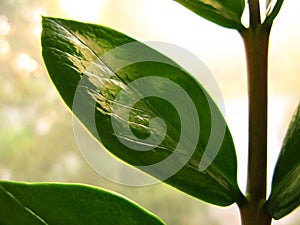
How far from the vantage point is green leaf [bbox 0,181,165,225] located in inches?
10.2

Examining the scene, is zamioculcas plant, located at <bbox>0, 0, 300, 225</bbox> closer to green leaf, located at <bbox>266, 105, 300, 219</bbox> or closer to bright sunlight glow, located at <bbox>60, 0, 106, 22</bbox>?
green leaf, located at <bbox>266, 105, 300, 219</bbox>

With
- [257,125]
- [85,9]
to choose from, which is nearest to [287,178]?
[257,125]

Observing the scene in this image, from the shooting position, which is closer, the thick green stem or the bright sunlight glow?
the thick green stem

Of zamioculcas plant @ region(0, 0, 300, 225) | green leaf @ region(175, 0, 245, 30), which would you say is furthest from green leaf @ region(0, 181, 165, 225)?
green leaf @ region(175, 0, 245, 30)

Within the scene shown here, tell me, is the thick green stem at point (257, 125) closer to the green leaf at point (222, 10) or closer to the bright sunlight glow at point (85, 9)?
the green leaf at point (222, 10)

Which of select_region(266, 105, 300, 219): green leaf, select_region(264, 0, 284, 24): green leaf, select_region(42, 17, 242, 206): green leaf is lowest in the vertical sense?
select_region(266, 105, 300, 219): green leaf

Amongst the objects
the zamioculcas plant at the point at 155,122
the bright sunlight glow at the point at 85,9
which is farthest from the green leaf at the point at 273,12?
the bright sunlight glow at the point at 85,9

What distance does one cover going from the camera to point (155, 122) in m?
0.30

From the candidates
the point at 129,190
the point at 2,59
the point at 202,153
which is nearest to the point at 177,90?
the point at 202,153

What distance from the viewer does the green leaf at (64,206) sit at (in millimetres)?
259

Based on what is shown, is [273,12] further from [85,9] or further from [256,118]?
[85,9]

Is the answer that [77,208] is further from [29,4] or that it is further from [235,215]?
[29,4]

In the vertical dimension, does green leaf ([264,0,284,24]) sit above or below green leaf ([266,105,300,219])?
above

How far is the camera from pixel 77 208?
267mm
